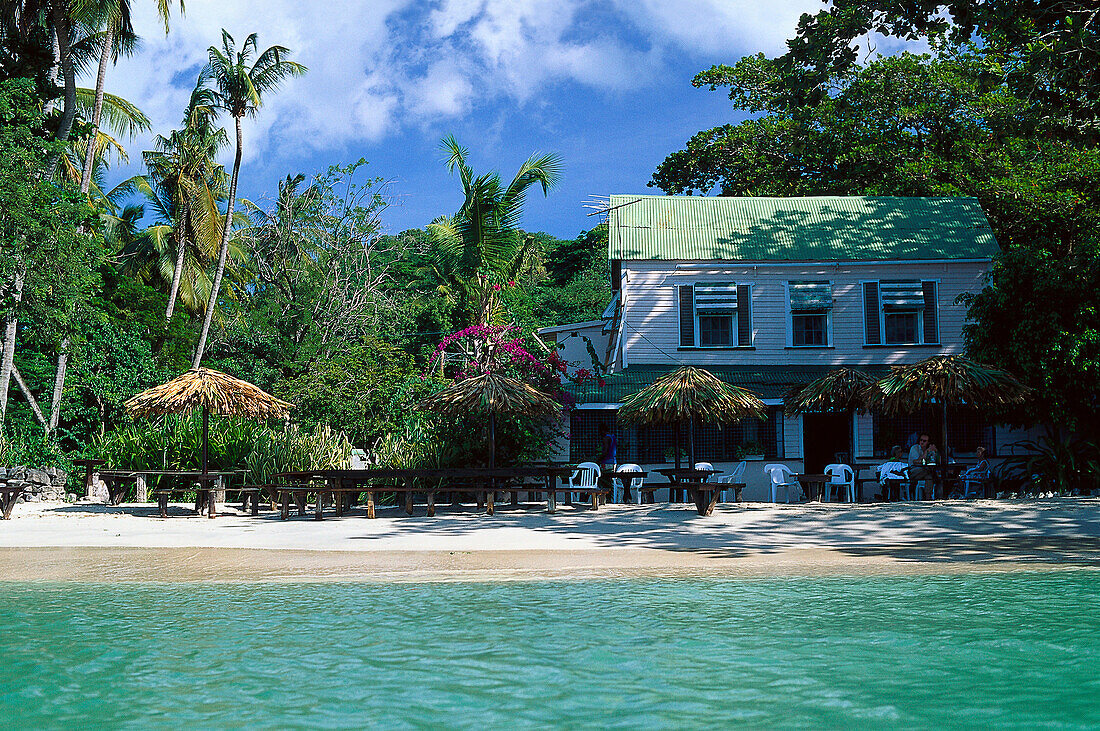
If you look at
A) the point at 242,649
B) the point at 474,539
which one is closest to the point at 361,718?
the point at 242,649

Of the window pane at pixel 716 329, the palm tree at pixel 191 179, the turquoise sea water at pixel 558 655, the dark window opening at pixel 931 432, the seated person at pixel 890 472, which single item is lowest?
the turquoise sea water at pixel 558 655

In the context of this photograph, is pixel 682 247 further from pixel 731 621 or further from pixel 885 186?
pixel 731 621

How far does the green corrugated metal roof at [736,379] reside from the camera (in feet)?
68.2

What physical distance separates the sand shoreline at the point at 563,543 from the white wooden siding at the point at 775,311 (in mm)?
6007

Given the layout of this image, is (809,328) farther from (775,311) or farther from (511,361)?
(511,361)

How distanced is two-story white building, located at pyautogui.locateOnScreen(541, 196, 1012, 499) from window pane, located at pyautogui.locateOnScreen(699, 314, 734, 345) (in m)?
0.02

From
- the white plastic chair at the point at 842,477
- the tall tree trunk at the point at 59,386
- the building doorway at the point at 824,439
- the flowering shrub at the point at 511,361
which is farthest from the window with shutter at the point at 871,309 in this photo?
the tall tree trunk at the point at 59,386

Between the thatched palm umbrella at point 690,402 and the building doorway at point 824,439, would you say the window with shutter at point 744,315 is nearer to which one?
the building doorway at point 824,439

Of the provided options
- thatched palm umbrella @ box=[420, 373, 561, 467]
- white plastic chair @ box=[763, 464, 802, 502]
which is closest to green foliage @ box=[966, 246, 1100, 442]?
white plastic chair @ box=[763, 464, 802, 502]

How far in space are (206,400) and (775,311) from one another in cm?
1275

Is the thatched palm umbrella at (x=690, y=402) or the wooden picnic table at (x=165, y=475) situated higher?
the thatched palm umbrella at (x=690, y=402)

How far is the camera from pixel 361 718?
17.7 ft

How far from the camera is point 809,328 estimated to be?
22422 millimetres

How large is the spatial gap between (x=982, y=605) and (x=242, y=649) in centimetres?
621
